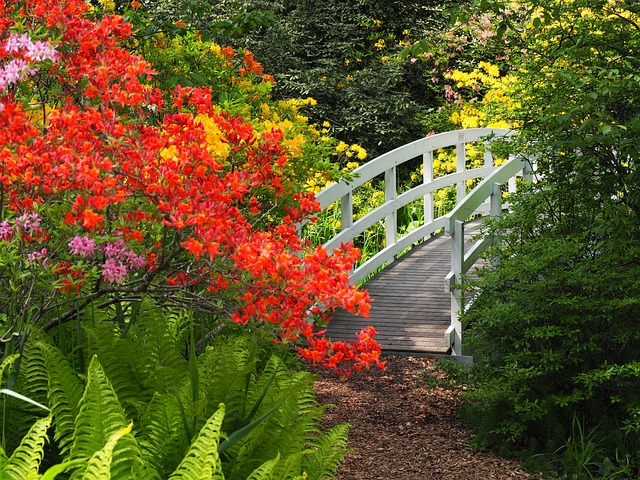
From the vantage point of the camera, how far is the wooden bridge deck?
261 inches

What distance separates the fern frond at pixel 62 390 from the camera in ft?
9.39

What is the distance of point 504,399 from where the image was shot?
17.0 feet

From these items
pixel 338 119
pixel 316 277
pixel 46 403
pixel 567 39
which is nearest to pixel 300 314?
pixel 316 277

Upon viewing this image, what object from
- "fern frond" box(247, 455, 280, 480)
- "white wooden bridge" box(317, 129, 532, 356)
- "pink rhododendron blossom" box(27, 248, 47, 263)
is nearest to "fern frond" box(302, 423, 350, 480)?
"fern frond" box(247, 455, 280, 480)

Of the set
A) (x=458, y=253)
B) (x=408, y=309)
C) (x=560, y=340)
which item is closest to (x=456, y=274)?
(x=458, y=253)

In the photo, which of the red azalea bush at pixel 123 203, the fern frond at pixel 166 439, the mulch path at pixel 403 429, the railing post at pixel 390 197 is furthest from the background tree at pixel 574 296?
the railing post at pixel 390 197

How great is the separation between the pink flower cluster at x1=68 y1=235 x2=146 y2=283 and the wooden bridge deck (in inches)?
145

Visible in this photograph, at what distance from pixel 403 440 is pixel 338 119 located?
28.5 feet

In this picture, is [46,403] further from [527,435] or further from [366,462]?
[527,435]

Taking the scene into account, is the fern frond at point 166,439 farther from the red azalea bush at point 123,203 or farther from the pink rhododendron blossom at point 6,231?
the pink rhododendron blossom at point 6,231

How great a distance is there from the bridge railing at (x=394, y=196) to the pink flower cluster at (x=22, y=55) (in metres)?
3.55

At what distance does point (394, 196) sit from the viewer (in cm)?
874

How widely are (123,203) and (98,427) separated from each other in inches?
30.1

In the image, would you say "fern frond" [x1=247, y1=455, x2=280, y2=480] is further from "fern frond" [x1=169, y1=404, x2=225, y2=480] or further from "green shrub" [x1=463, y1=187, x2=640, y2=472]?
"green shrub" [x1=463, y1=187, x2=640, y2=472]
